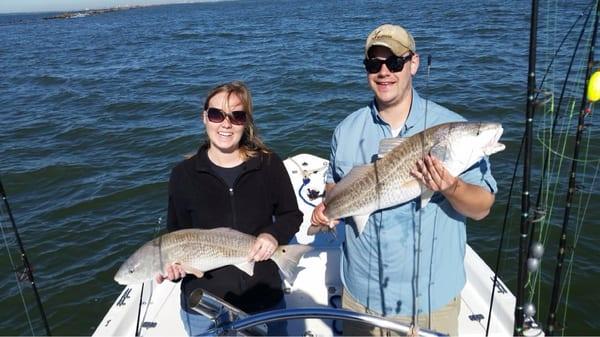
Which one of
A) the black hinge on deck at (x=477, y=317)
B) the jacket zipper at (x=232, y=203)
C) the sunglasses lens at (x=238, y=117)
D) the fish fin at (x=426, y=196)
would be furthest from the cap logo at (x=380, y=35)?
the black hinge on deck at (x=477, y=317)

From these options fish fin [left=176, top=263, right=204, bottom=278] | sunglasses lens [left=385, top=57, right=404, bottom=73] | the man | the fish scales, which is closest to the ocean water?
sunglasses lens [left=385, top=57, right=404, bottom=73]

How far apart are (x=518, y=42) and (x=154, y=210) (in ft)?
58.5

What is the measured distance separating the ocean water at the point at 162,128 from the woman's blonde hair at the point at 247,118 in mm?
1410

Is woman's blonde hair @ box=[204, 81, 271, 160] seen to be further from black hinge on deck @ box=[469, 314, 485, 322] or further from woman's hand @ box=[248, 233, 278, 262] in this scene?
black hinge on deck @ box=[469, 314, 485, 322]

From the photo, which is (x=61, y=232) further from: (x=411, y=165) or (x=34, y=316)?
(x=411, y=165)

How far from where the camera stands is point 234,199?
360 centimetres

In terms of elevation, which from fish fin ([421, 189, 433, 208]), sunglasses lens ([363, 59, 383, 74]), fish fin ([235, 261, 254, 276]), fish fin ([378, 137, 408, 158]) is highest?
Answer: sunglasses lens ([363, 59, 383, 74])

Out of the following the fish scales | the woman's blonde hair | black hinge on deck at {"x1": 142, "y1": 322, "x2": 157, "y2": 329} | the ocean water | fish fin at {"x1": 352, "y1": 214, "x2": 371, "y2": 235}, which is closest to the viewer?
fish fin at {"x1": 352, "y1": 214, "x2": 371, "y2": 235}

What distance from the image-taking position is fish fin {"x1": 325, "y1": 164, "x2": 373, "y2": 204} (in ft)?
10.7

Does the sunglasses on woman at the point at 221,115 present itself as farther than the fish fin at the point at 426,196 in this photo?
Yes

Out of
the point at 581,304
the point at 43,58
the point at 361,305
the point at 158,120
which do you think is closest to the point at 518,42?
the point at 158,120

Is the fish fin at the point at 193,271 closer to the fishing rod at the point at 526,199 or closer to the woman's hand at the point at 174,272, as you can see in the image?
the woman's hand at the point at 174,272

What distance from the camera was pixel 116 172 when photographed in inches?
460

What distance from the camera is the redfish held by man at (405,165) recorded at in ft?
9.86
